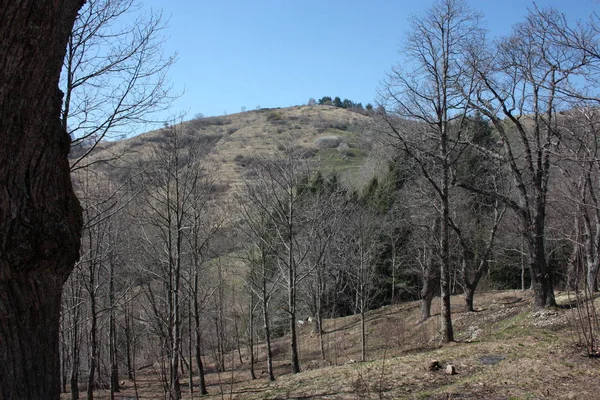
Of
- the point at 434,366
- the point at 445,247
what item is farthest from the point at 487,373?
the point at 445,247

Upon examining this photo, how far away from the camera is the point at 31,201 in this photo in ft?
8.04

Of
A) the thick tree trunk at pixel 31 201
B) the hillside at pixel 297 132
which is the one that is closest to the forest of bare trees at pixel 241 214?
the thick tree trunk at pixel 31 201

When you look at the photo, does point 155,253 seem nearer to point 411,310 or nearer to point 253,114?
point 411,310

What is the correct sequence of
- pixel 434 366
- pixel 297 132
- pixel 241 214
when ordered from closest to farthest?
pixel 434 366 → pixel 241 214 → pixel 297 132

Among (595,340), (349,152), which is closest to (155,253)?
(595,340)

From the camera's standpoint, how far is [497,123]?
1264cm

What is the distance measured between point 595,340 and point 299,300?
21712 millimetres

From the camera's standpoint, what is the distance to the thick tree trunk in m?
2.35

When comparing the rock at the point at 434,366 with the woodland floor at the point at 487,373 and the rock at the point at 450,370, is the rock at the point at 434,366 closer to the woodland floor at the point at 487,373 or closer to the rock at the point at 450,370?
the woodland floor at the point at 487,373

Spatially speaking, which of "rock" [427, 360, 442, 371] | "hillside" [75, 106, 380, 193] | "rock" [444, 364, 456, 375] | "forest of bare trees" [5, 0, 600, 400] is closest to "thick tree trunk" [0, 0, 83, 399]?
"forest of bare trees" [5, 0, 600, 400]

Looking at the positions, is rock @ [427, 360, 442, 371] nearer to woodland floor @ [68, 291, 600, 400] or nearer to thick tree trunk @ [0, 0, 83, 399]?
woodland floor @ [68, 291, 600, 400]

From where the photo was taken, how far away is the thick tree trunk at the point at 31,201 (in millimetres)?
2350

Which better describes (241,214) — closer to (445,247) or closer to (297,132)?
(445,247)

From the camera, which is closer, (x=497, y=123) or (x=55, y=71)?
(x=55, y=71)
